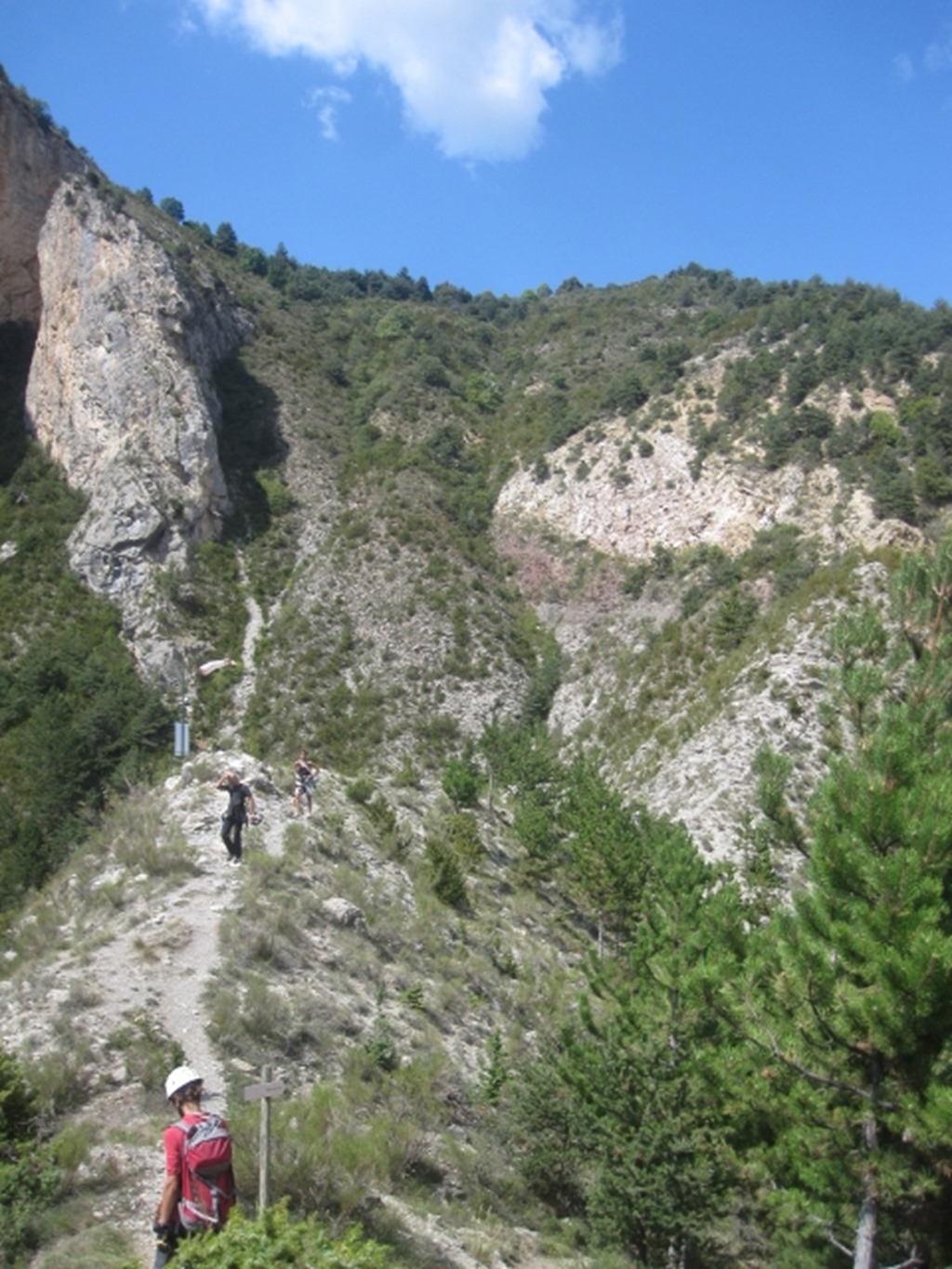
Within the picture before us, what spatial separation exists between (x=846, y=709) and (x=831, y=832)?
3.24 meters

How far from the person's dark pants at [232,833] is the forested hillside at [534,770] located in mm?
588

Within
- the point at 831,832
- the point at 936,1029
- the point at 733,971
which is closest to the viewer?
the point at 936,1029

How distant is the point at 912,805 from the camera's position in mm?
7625

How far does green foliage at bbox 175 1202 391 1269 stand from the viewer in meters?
4.36

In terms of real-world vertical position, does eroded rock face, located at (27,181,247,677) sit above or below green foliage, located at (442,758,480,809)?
above

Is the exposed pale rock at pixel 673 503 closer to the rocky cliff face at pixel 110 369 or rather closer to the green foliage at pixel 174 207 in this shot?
the rocky cliff face at pixel 110 369

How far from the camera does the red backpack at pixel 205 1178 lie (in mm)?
4910

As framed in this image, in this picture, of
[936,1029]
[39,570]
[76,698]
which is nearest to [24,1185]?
[936,1029]

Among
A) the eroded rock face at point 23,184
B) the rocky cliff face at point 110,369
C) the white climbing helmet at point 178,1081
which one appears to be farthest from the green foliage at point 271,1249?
the eroded rock face at point 23,184

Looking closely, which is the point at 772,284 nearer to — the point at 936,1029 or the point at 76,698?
the point at 76,698

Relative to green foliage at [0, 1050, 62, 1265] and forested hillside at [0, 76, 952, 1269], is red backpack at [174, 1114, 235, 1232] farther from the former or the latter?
green foliage at [0, 1050, 62, 1265]

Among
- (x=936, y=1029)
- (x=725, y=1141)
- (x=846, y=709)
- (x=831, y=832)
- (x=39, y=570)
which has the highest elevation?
(x=39, y=570)

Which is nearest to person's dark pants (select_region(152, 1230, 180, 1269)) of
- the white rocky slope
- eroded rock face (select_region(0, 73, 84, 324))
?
the white rocky slope

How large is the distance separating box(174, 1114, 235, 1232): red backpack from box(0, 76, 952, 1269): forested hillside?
19.5 inches
